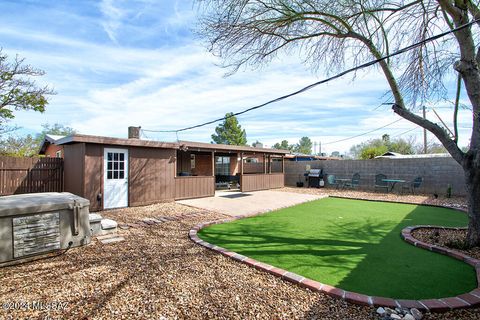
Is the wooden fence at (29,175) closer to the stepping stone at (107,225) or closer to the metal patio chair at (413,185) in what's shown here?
the stepping stone at (107,225)

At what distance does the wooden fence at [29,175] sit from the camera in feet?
25.6

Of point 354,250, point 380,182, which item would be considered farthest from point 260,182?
point 354,250

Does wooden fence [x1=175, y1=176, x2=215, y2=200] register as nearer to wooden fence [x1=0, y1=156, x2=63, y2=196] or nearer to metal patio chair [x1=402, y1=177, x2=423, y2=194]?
wooden fence [x1=0, y1=156, x2=63, y2=196]

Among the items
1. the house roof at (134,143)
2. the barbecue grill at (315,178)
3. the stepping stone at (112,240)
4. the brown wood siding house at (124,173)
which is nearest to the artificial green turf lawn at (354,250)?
the stepping stone at (112,240)

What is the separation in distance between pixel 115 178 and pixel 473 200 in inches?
339

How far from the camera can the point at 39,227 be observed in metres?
3.53

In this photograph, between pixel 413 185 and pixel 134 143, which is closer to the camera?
pixel 134 143

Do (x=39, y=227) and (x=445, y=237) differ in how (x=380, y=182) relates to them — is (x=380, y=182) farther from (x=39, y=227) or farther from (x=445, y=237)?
(x=39, y=227)

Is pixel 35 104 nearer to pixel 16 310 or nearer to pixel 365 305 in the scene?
pixel 16 310

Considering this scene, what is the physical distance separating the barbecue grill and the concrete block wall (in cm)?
60

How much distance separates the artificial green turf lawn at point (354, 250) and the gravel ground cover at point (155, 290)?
47 cm

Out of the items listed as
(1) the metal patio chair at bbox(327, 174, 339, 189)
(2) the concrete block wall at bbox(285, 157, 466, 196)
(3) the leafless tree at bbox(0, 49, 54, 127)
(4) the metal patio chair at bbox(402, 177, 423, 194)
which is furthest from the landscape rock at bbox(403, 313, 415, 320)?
(3) the leafless tree at bbox(0, 49, 54, 127)

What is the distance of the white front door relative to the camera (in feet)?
24.2

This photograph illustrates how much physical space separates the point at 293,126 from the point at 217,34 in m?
23.4
